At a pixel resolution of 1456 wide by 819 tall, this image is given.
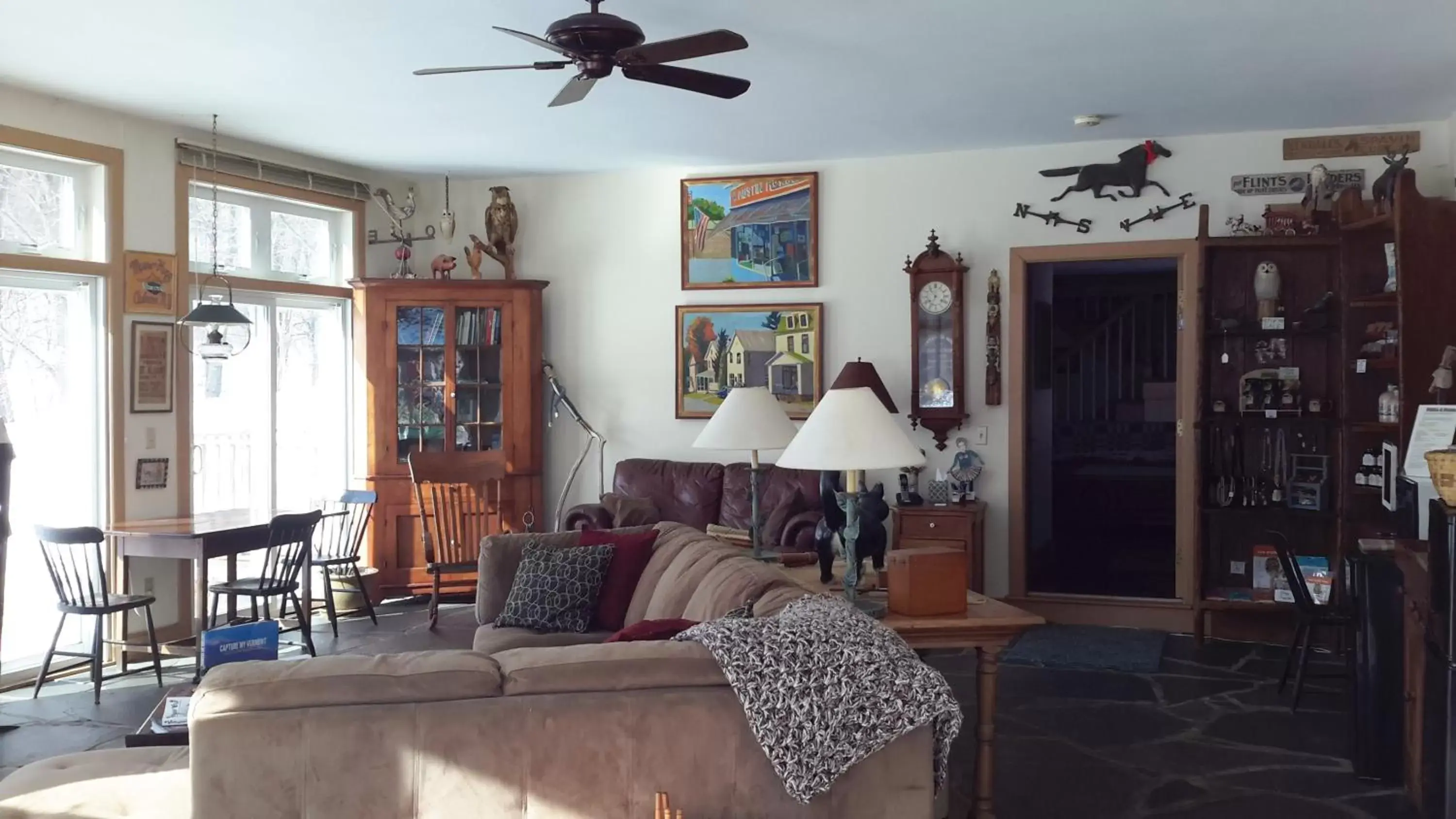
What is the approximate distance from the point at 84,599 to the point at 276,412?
195 centimetres

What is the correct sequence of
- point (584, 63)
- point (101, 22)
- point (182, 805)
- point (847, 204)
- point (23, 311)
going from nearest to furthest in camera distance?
point (182, 805) → point (584, 63) → point (101, 22) → point (23, 311) → point (847, 204)

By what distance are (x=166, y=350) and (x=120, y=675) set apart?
1.69 metres

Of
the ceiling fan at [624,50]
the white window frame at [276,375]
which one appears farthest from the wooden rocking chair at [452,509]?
the ceiling fan at [624,50]

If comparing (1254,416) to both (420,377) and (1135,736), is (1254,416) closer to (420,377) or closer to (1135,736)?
(1135,736)

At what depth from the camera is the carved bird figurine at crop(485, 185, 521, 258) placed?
7.43 m

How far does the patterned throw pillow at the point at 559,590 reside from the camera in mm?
4305

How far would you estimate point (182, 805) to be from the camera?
2578 millimetres

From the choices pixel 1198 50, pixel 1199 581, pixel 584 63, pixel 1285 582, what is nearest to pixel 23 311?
pixel 584 63

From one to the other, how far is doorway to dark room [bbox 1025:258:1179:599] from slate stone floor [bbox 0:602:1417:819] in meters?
2.65

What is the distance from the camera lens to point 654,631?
9.07 feet

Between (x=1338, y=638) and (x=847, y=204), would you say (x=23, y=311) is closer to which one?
(x=847, y=204)

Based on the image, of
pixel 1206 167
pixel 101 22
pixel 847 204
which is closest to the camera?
pixel 101 22

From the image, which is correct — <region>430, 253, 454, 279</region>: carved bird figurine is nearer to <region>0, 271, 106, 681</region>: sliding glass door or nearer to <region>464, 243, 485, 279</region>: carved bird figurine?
<region>464, 243, 485, 279</region>: carved bird figurine

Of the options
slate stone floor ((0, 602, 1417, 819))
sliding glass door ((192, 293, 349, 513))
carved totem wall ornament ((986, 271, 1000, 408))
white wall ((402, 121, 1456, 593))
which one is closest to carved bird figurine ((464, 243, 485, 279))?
white wall ((402, 121, 1456, 593))
